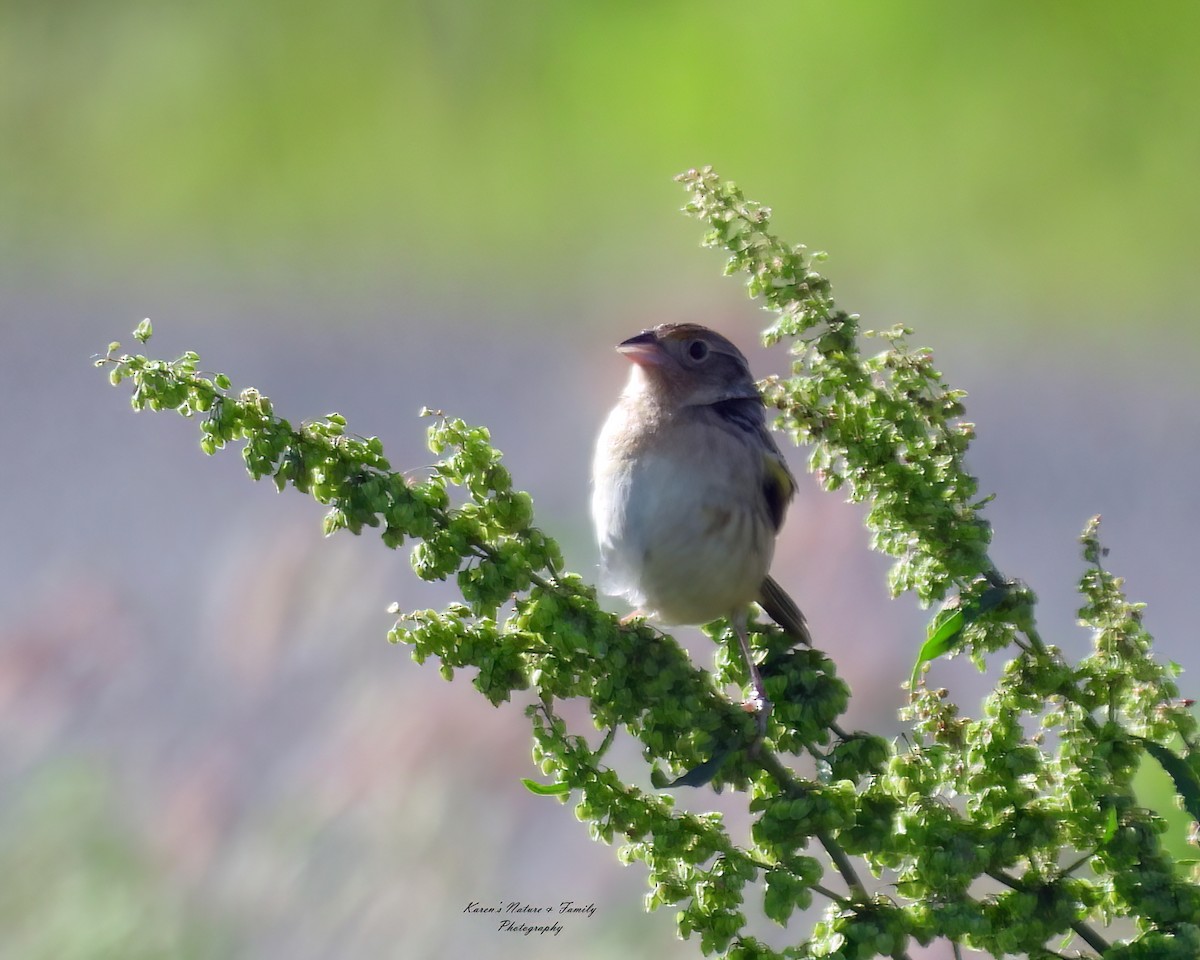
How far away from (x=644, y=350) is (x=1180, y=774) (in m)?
0.83

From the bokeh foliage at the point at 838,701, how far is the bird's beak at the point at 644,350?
57 centimetres

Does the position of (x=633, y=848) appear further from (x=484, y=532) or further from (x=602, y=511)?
(x=602, y=511)

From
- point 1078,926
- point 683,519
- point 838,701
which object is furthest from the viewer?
point 683,519

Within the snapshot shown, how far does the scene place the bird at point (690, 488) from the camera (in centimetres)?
156

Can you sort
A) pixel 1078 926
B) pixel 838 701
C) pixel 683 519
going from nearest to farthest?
pixel 1078 926 → pixel 838 701 → pixel 683 519

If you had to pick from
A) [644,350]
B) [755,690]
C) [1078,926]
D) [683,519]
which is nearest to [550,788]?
[755,690]

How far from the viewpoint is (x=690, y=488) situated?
61.5 inches

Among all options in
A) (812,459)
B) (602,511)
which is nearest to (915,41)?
(602,511)

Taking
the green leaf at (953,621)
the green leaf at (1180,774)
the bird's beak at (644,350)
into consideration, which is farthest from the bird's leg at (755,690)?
the bird's beak at (644,350)

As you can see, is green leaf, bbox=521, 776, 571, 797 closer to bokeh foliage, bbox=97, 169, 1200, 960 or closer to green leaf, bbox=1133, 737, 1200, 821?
bokeh foliage, bbox=97, 169, 1200, 960

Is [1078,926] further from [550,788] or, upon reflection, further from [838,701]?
[550,788]

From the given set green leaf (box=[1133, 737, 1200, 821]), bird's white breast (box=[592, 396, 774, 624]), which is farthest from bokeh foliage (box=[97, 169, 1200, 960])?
bird's white breast (box=[592, 396, 774, 624])

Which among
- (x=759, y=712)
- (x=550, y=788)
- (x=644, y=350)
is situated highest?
(x=644, y=350)

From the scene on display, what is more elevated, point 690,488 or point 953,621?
point 690,488
